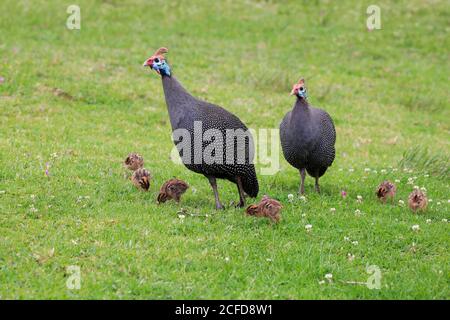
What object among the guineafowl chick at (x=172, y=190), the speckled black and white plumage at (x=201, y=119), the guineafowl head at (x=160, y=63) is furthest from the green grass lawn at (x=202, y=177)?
the guineafowl head at (x=160, y=63)

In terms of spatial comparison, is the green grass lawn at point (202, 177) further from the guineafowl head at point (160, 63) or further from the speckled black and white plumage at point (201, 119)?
the guineafowl head at point (160, 63)

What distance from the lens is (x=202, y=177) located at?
8797 millimetres

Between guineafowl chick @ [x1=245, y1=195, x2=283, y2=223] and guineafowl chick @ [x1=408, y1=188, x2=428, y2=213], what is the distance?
1.67 meters

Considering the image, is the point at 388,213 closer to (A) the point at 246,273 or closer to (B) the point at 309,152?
(B) the point at 309,152

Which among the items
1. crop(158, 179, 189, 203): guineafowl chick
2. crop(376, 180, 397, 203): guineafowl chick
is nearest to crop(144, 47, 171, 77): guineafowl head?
crop(158, 179, 189, 203): guineafowl chick

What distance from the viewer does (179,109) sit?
725cm

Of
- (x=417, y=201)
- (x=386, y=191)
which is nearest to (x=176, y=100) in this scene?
(x=386, y=191)

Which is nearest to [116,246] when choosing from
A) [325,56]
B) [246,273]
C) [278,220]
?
[246,273]

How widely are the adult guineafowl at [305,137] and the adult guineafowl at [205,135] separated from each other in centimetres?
77

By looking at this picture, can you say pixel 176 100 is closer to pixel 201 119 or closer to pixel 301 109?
pixel 201 119

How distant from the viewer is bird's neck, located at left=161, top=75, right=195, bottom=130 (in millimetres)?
7250

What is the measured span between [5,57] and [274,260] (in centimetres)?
840

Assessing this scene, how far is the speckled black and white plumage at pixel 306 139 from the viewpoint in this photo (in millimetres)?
7984

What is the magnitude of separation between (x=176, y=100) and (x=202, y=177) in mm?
1746
